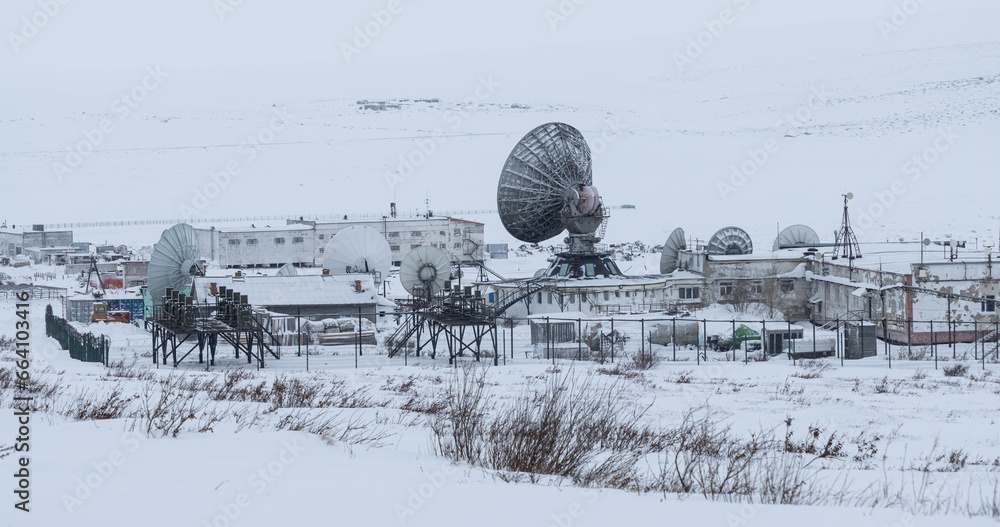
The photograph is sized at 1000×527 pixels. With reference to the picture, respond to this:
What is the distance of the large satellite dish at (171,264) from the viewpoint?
147 ft

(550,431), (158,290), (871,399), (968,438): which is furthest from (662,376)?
(158,290)

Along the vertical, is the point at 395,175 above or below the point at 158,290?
above

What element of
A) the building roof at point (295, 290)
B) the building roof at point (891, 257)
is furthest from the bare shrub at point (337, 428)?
the building roof at point (891, 257)

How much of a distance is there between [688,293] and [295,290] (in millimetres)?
23059

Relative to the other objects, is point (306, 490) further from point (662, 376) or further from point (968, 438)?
point (662, 376)

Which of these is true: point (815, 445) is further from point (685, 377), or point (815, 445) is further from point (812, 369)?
point (812, 369)

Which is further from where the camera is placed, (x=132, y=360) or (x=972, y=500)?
(x=132, y=360)

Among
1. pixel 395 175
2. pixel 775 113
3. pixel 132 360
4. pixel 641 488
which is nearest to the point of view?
pixel 641 488

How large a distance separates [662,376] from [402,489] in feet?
63.8

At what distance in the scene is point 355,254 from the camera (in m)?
56.6

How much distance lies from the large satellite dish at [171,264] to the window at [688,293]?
2723 cm

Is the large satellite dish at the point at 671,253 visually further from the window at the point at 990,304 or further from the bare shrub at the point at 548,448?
the bare shrub at the point at 548,448

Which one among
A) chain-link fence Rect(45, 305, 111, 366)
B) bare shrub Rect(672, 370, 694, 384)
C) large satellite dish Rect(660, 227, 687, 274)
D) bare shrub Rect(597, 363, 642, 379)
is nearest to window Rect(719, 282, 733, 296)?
large satellite dish Rect(660, 227, 687, 274)

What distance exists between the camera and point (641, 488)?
8688 mm
